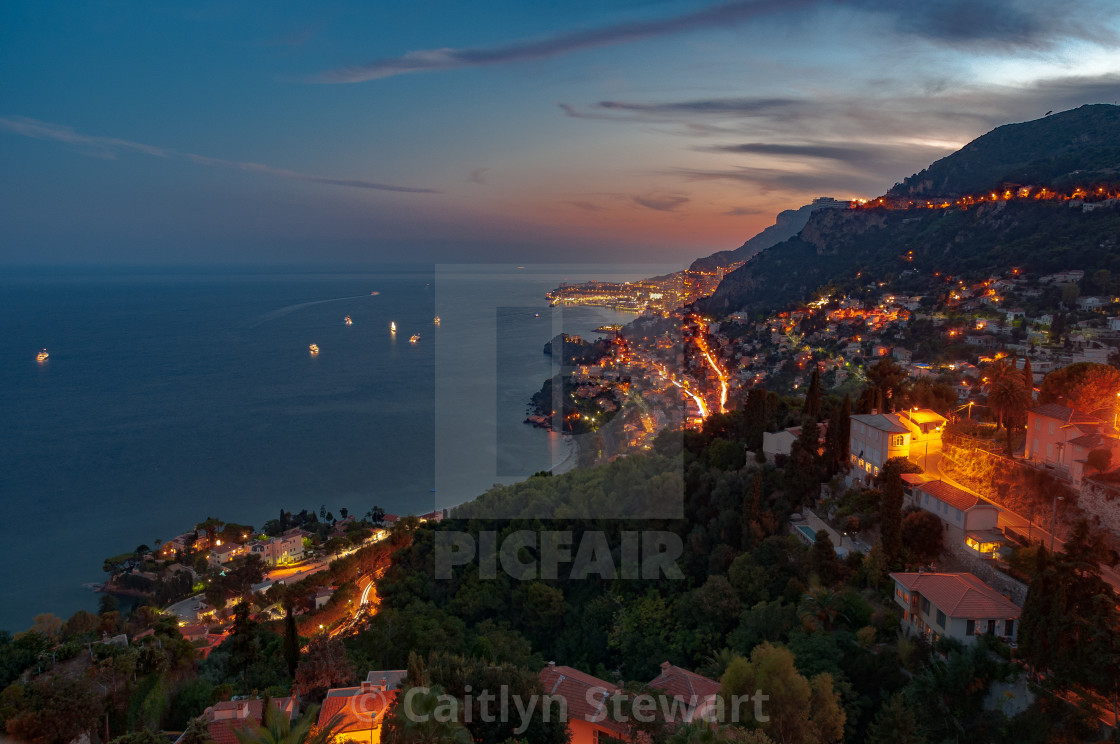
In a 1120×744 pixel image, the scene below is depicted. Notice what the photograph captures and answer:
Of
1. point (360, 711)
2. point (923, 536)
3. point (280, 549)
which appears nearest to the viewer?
point (360, 711)

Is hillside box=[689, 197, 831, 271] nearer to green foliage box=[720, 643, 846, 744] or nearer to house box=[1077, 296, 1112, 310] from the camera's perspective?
house box=[1077, 296, 1112, 310]

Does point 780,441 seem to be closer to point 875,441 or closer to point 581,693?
point 875,441

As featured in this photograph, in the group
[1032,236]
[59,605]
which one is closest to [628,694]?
[59,605]

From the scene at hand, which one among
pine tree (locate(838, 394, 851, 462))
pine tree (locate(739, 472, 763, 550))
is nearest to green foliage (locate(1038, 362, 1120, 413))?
pine tree (locate(838, 394, 851, 462))

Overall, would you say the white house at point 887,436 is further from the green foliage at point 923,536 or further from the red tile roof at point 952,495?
the green foliage at point 923,536

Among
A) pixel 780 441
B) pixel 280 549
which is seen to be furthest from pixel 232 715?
pixel 280 549

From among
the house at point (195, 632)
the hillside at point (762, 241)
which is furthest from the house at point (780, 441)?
the hillside at point (762, 241)

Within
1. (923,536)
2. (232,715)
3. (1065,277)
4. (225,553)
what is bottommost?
(225,553)
